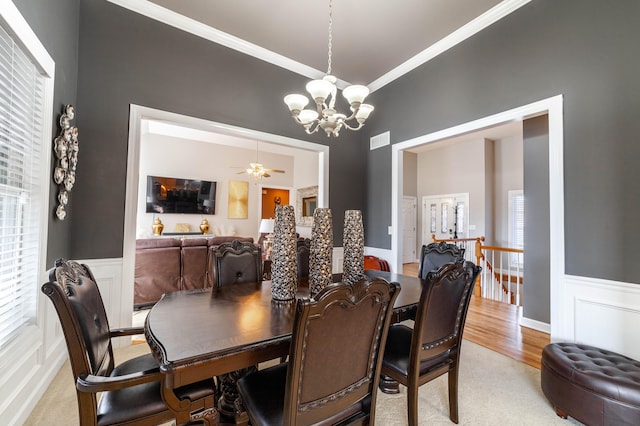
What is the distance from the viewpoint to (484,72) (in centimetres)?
309

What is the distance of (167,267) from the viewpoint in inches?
156

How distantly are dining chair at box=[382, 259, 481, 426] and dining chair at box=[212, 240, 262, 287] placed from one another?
4.19 feet

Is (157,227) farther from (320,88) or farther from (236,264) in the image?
(320,88)

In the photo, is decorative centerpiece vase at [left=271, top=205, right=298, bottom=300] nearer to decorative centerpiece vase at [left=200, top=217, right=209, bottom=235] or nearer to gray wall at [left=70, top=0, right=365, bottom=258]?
gray wall at [left=70, top=0, right=365, bottom=258]

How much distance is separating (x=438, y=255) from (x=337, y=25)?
2.73m

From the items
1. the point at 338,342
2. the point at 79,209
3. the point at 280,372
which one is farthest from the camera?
the point at 79,209

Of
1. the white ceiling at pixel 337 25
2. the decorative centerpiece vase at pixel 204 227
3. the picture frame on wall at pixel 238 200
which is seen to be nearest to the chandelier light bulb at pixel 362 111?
the white ceiling at pixel 337 25

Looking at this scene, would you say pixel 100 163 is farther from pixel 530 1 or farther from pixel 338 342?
pixel 530 1

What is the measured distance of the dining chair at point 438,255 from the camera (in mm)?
2555

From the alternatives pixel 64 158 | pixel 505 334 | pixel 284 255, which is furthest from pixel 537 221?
pixel 64 158

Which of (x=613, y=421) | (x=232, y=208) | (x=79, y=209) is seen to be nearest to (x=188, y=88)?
(x=79, y=209)

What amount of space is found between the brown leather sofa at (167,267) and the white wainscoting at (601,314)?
11.3ft

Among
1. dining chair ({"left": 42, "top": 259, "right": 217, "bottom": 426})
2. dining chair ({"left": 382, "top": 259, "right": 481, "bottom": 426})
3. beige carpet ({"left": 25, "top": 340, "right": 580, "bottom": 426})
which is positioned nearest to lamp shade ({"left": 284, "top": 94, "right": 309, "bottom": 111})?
dining chair ({"left": 382, "top": 259, "right": 481, "bottom": 426})

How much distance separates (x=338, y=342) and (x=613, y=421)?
180 centimetres
